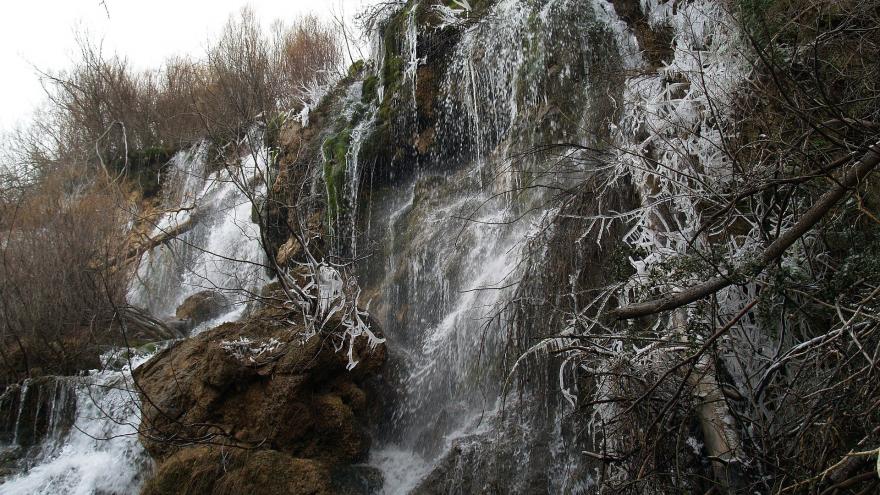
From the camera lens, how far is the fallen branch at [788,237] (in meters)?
2.28

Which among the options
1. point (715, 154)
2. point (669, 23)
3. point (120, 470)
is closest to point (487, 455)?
point (715, 154)

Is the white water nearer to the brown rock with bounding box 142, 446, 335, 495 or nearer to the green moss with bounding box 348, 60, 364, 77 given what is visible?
the brown rock with bounding box 142, 446, 335, 495

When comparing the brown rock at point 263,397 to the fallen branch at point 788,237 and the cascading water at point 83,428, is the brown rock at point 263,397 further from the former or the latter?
the fallen branch at point 788,237

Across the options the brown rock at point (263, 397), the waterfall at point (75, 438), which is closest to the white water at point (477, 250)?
the brown rock at point (263, 397)

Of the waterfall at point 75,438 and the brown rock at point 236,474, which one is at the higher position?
the waterfall at point 75,438

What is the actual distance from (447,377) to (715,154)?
137 inches

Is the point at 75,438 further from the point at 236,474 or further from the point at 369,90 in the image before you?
the point at 369,90

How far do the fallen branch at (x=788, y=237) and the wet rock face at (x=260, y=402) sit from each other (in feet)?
11.1

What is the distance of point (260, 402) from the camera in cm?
566

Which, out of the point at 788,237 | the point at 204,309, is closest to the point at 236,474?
the point at 788,237

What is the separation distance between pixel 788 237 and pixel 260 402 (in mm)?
4626

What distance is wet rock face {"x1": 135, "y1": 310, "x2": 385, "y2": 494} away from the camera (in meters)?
5.32

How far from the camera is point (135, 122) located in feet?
60.3

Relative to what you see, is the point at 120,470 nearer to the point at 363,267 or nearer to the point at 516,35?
the point at 363,267
